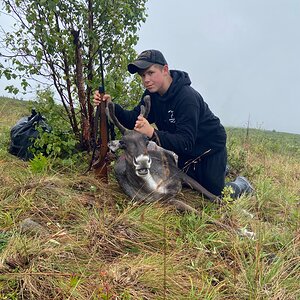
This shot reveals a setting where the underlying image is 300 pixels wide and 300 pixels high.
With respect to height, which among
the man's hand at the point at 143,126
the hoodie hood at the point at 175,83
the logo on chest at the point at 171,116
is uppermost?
the hoodie hood at the point at 175,83

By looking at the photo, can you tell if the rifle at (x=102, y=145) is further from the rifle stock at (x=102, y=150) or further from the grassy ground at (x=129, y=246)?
the grassy ground at (x=129, y=246)

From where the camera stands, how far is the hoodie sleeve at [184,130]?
4297mm

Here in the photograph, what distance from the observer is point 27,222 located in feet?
10.6

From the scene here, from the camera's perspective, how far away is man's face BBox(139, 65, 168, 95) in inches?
180

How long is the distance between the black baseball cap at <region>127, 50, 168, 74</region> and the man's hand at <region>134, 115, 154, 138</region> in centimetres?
72

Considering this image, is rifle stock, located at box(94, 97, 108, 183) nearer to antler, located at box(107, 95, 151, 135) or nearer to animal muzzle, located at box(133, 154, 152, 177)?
antler, located at box(107, 95, 151, 135)

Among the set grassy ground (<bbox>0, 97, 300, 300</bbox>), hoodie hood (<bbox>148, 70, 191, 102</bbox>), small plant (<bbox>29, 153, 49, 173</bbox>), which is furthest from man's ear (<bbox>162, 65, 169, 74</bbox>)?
small plant (<bbox>29, 153, 49, 173</bbox>)

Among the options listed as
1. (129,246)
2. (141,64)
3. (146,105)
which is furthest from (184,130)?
(129,246)

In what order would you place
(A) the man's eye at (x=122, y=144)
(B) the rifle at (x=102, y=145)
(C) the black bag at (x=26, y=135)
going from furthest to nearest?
(C) the black bag at (x=26, y=135), (B) the rifle at (x=102, y=145), (A) the man's eye at (x=122, y=144)

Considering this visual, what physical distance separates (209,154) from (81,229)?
208 centimetres

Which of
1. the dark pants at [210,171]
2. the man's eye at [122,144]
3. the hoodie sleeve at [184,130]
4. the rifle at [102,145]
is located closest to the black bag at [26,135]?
the rifle at [102,145]

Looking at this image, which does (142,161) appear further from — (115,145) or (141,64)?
(141,64)

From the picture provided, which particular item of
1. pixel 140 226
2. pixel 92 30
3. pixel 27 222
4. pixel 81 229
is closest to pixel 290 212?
pixel 140 226

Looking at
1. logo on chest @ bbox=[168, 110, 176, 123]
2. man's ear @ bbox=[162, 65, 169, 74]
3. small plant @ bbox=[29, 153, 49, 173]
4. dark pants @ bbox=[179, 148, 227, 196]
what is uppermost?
man's ear @ bbox=[162, 65, 169, 74]
